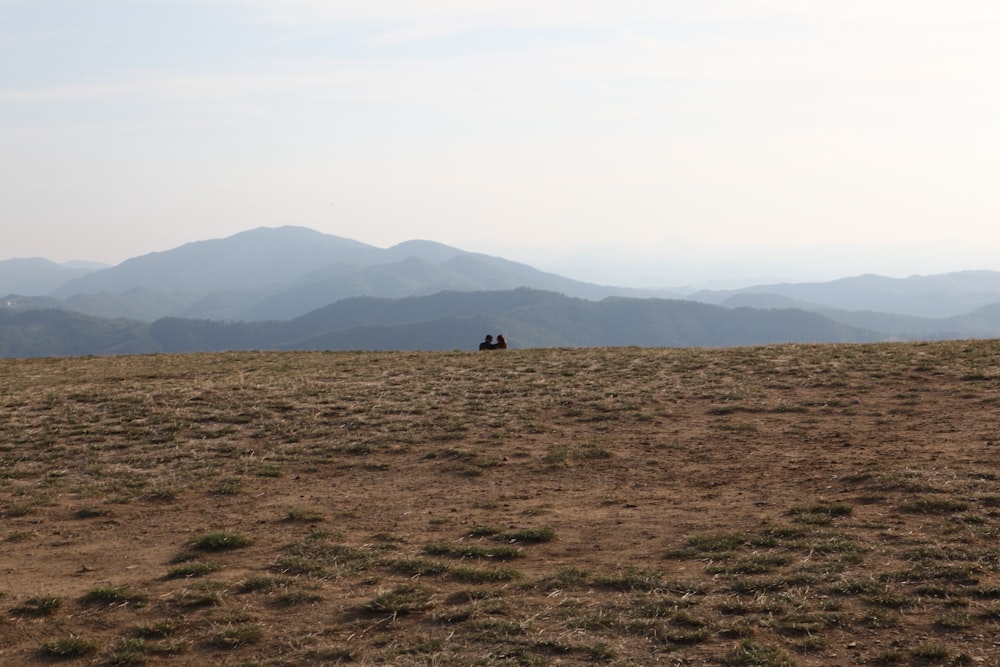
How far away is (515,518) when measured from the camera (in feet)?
47.0

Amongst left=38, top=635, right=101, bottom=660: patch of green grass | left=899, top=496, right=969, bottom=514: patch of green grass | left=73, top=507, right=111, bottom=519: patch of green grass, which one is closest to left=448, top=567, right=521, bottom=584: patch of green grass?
left=38, top=635, right=101, bottom=660: patch of green grass

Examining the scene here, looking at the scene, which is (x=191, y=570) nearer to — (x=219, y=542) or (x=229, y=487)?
(x=219, y=542)

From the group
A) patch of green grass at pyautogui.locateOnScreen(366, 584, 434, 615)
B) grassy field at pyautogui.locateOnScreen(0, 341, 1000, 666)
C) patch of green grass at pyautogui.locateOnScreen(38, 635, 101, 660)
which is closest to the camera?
grassy field at pyautogui.locateOnScreen(0, 341, 1000, 666)

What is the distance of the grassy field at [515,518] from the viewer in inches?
377

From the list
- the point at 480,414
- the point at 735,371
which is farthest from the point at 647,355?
the point at 480,414

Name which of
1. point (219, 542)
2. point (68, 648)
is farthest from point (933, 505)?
point (68, 648)

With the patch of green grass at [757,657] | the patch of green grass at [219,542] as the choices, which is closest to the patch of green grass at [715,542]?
the patch of green grass at [757,657]

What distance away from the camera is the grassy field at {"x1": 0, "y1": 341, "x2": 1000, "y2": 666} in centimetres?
959

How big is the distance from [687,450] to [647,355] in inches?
490

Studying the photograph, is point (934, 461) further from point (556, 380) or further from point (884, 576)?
point (556, 380)

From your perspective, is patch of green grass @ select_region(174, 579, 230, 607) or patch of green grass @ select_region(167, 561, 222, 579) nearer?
patch of green grass @ select_region(174, 579, 230, 607)

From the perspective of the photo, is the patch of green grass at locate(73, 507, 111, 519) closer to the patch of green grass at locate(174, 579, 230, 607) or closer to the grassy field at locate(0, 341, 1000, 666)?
the grassy field at locate(0, 341, 1000, 666)

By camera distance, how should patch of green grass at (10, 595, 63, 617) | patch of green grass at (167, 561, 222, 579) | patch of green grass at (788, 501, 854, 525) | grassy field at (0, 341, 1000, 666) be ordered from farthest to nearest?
patch of green grass at (788, 501, 854, 525) < patch of green grass at (167, 561, 222, 579) < patch of green grass at (10, 595, 63, 617) < grassy field at (0, 341, 1000, 666)

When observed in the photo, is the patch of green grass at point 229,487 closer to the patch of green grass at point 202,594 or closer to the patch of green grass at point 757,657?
the patch of green grass at point 202,594
